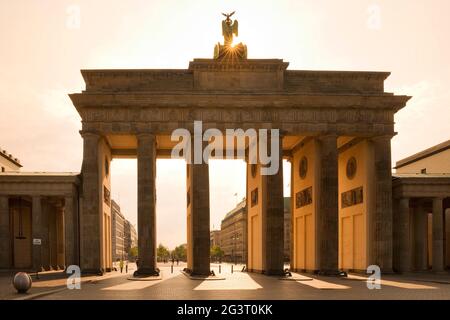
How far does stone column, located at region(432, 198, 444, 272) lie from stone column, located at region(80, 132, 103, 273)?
3257 centimetres

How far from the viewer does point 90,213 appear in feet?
162

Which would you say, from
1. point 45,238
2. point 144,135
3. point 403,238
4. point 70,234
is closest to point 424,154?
point 403,238

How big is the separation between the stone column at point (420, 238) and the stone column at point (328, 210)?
13.0 m

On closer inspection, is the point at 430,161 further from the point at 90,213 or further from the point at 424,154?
the point at 90,213

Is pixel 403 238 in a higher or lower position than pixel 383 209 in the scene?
lower

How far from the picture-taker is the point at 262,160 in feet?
169

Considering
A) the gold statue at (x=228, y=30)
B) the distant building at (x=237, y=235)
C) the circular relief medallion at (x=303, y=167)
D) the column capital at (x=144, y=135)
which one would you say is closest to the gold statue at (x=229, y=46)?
the gold statue at (x=228, y=30)

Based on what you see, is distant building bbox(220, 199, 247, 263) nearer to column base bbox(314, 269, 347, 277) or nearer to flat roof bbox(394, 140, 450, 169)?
flat roof bbox(394, 140, 450, 169)

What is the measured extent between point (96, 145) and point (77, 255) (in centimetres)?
1179

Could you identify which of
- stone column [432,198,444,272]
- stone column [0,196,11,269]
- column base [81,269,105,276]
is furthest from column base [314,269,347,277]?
stone column [0,196,11,269]

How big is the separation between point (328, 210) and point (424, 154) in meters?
31.2

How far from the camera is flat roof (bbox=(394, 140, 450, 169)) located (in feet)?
229

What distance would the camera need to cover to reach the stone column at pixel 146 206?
4888cm
